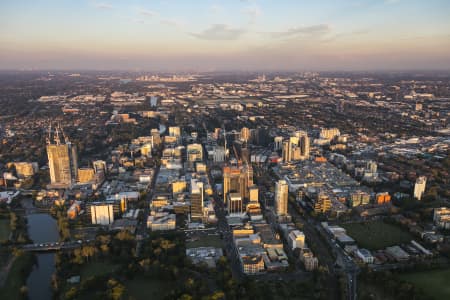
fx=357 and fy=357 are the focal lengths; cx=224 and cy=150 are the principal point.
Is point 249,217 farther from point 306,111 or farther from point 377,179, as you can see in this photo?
point 306,111

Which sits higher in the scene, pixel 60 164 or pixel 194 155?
pixel 60 164

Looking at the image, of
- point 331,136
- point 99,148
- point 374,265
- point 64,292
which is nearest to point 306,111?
point 331,136

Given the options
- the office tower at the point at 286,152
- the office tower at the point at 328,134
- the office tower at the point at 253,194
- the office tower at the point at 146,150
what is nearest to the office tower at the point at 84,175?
the office tower at the point at 146,150

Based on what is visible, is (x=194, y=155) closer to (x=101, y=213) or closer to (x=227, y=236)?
(x=101, y=213)

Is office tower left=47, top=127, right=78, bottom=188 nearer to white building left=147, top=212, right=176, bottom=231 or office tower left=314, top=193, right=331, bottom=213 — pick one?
white building left=147, top=212, right=176, bottom=231

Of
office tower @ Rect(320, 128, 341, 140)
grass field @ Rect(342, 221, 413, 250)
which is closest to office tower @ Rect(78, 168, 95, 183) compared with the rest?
grass field @ Rect(342, 221, 413, 250)

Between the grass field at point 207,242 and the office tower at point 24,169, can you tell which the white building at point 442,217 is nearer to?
the grass field at point 207,242

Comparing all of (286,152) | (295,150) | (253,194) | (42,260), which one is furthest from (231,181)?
(295,150)
